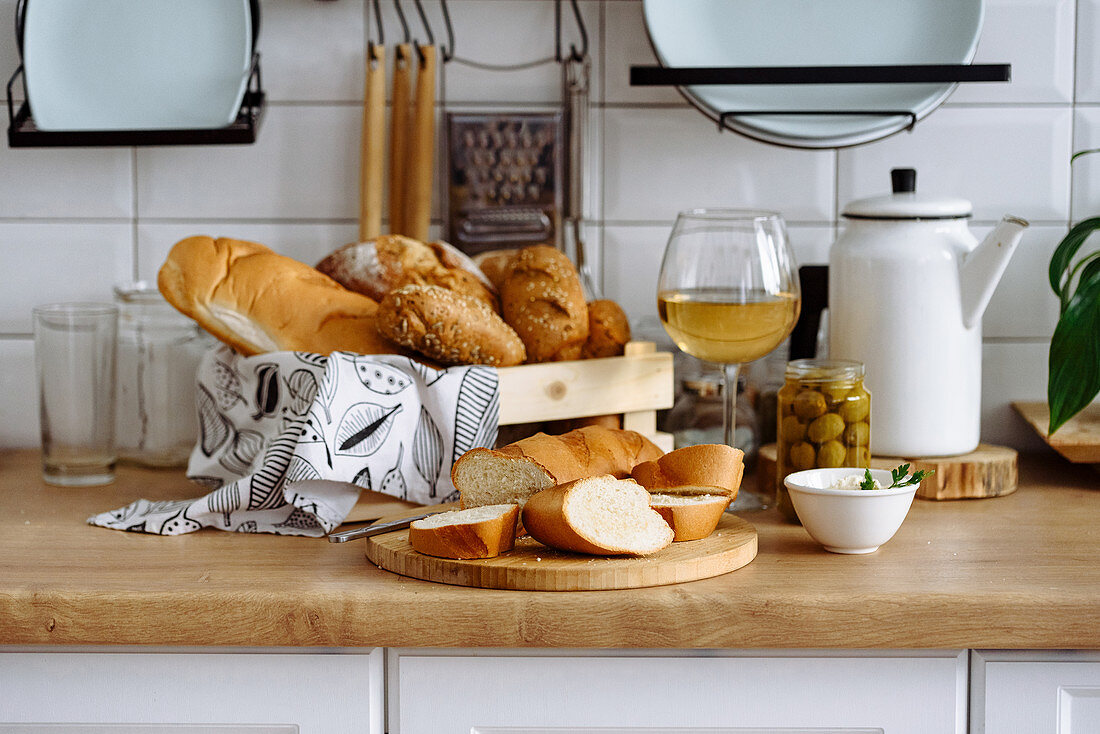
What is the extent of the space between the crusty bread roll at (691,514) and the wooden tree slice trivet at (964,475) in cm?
24

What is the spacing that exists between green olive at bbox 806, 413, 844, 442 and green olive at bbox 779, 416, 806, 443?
1cm

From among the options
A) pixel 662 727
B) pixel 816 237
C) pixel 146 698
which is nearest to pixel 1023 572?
pixel 662 727

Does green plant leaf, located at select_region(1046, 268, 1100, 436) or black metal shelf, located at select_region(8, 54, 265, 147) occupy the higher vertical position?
black metal shelf, located at select_region(8, 54, 265, 147)

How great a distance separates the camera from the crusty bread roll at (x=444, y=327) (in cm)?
97

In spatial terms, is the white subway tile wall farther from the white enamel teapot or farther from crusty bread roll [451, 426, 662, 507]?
crusty bread roll [451, 426, 662, 507]

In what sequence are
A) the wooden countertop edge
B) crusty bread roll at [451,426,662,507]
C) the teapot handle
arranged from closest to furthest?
the wooden countertop edge → crusty bread roll at [451,426,662,507] → the teapot handle

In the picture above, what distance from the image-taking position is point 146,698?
30.3 inches

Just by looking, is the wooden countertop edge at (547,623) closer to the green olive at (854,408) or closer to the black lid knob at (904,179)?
the green olive at (854,408)

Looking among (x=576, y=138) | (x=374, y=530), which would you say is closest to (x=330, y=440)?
(x=374, y=530)

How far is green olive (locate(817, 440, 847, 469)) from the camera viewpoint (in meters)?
0.94

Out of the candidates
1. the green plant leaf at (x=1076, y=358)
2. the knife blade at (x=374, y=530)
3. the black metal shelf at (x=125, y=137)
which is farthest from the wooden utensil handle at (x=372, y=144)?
the green plant leaf at (x=1076, y=358)

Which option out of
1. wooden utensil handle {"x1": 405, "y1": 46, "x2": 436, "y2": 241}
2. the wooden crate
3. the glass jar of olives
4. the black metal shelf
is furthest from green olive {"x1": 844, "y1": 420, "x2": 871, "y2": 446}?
the black metal shelf

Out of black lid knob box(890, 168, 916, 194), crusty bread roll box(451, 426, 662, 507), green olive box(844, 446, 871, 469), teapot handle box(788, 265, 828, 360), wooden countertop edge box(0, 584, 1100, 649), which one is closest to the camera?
wooden countertop edge box(0, 584, 1100, 649)

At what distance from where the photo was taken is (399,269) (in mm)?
1070
